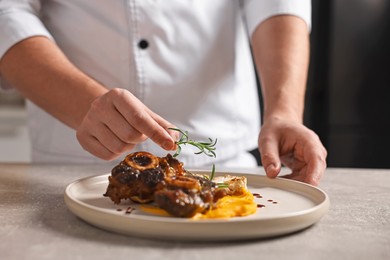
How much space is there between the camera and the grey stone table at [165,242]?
0.78 meters

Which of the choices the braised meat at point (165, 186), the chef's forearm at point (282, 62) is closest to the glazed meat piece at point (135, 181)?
the braised meat at point (165, 186)

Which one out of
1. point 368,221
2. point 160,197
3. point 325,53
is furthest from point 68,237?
point 325,53

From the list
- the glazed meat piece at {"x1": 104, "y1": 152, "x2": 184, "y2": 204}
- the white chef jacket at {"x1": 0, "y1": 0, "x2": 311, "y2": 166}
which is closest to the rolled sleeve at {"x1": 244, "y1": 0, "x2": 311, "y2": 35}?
the white chef jacket at {"x1": 0, "y1": 0, "x2": 311, "y2": 166}

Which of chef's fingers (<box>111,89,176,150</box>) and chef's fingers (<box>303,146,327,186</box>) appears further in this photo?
chef's fingers (<box>303,146,327,186</box>)

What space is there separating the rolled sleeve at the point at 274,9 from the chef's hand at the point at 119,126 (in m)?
0.62

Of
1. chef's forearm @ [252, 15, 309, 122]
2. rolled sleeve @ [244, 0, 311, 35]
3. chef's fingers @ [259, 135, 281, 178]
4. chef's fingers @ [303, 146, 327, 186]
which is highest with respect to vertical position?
rolled sleeve @ [244, 0, 311, 35]

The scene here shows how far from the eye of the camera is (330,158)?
2406 millimetres

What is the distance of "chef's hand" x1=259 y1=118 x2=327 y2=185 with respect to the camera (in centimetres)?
115

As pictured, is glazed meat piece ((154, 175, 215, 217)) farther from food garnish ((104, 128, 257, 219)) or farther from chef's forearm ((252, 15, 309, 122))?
chef's forearm ((252, 15, 309, 122))

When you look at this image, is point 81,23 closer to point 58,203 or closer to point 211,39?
point 211,39

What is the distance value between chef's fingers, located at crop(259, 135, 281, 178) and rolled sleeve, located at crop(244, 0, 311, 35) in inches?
17.9

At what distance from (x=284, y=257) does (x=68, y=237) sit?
288 mm

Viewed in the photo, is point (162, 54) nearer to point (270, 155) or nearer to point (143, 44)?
point (143, 44)

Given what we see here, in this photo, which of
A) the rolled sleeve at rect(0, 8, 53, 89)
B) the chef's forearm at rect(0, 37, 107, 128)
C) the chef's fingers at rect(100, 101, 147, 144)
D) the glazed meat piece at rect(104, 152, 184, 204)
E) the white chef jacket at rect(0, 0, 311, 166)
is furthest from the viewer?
the white chef jacket at rect(0, 0, 311, 166)
